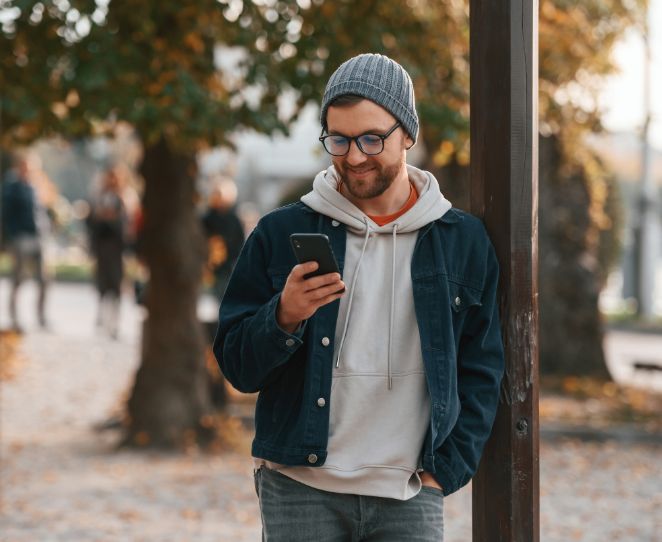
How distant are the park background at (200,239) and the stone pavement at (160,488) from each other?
0.08ft

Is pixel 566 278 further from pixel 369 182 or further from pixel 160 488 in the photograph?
Result: pixel 369 182

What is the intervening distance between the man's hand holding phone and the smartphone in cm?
1

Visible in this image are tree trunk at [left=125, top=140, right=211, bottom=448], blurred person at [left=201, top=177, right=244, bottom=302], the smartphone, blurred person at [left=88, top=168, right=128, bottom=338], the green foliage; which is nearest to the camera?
the smartphone

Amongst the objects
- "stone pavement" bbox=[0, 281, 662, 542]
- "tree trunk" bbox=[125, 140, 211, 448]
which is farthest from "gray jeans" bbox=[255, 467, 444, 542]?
"tree trunk" bbox=[125, 140, 211, 448]

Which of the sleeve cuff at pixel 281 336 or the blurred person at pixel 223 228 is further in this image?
the blurred person at pixel 223 228

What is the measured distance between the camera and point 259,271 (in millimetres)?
2725

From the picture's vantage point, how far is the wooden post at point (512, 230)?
3.00 meters

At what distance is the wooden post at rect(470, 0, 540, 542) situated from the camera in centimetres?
300

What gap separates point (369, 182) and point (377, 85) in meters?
0.22

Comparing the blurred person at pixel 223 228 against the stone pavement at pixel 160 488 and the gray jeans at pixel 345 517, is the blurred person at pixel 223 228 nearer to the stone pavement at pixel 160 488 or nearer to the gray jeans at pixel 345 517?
the stone pavement at pixel 160 488

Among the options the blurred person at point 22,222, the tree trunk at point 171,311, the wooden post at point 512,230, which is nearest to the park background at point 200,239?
the tree trunk at point 171,311

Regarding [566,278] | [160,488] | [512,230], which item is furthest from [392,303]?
[566,278]

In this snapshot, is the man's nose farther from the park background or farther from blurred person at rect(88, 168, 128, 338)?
blurred person at rect(88, 168, 128, 338)

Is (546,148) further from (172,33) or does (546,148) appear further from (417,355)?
(417,355)
